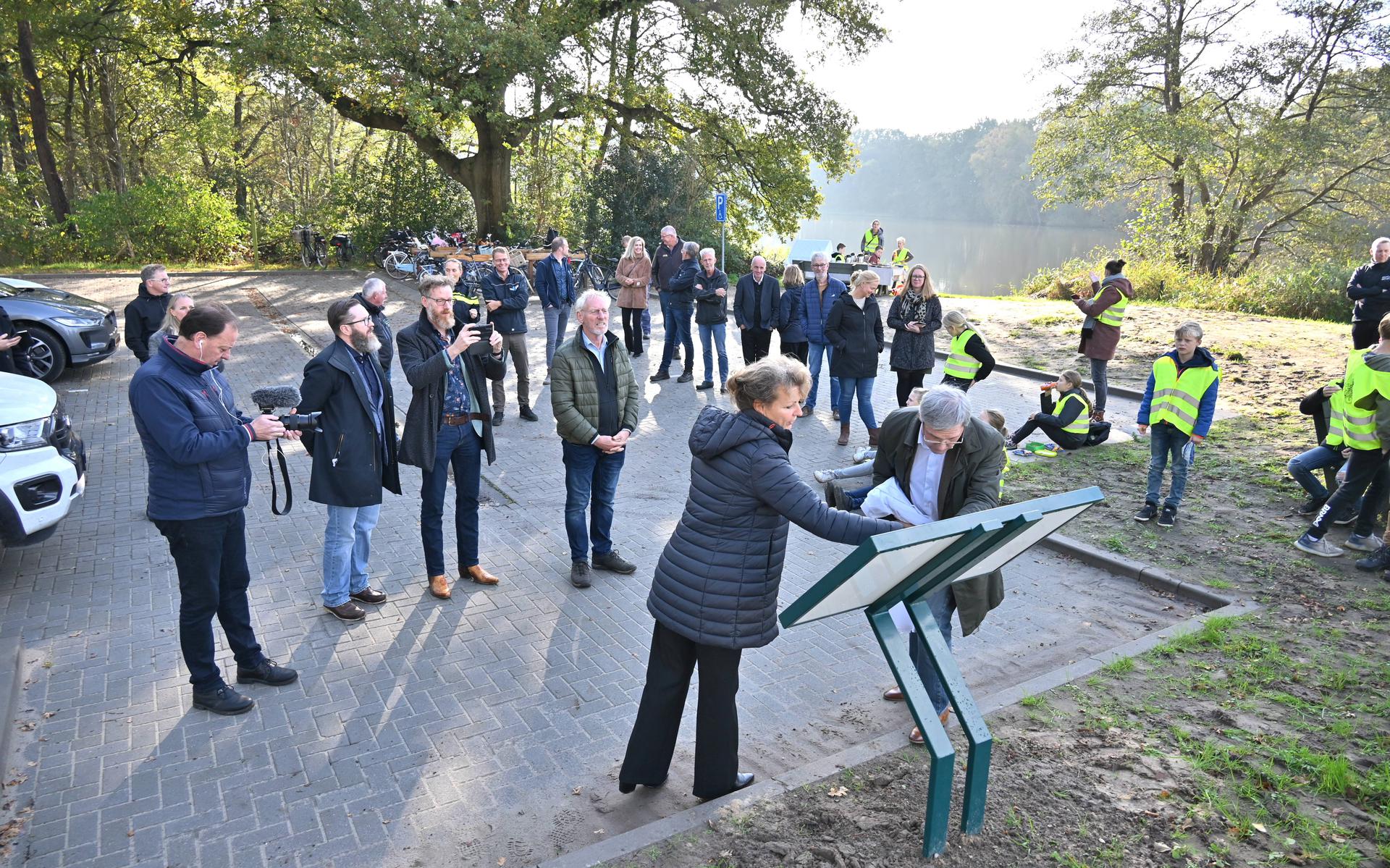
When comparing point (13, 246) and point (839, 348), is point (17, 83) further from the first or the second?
point (839, 348)

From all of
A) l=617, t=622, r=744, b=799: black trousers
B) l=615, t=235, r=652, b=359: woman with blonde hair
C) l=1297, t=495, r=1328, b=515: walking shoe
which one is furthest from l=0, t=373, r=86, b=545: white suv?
l=1297, t=495, r=1328, b=515: walking shoe

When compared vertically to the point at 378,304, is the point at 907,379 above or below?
below

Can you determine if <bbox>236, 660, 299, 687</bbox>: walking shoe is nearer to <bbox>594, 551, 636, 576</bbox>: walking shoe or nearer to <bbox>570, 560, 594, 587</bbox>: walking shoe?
<bbox>570, 560, 594, 587</bbox>: walking shoe

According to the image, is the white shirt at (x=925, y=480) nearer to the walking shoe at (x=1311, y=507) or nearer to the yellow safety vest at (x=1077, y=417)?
the walking shoe at (x=1311, y=507)

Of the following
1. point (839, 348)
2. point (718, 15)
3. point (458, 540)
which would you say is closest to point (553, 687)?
point (458, 540)

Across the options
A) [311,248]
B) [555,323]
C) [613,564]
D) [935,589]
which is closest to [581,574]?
[613,564]

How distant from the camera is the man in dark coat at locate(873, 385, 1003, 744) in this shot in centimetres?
362

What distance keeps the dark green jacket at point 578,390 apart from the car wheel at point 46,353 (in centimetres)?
882

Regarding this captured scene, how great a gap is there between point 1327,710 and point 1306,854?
140cm

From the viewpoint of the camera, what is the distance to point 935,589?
3299 mm

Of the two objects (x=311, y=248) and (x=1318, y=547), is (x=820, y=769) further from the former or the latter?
(x=311, y=248)

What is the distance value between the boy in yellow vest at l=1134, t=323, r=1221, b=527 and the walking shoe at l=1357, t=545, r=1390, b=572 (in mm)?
1272

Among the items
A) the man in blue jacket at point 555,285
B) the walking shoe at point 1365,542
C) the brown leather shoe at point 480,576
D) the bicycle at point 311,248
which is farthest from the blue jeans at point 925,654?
the bicycle at point 311,248

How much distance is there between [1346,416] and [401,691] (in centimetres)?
688
